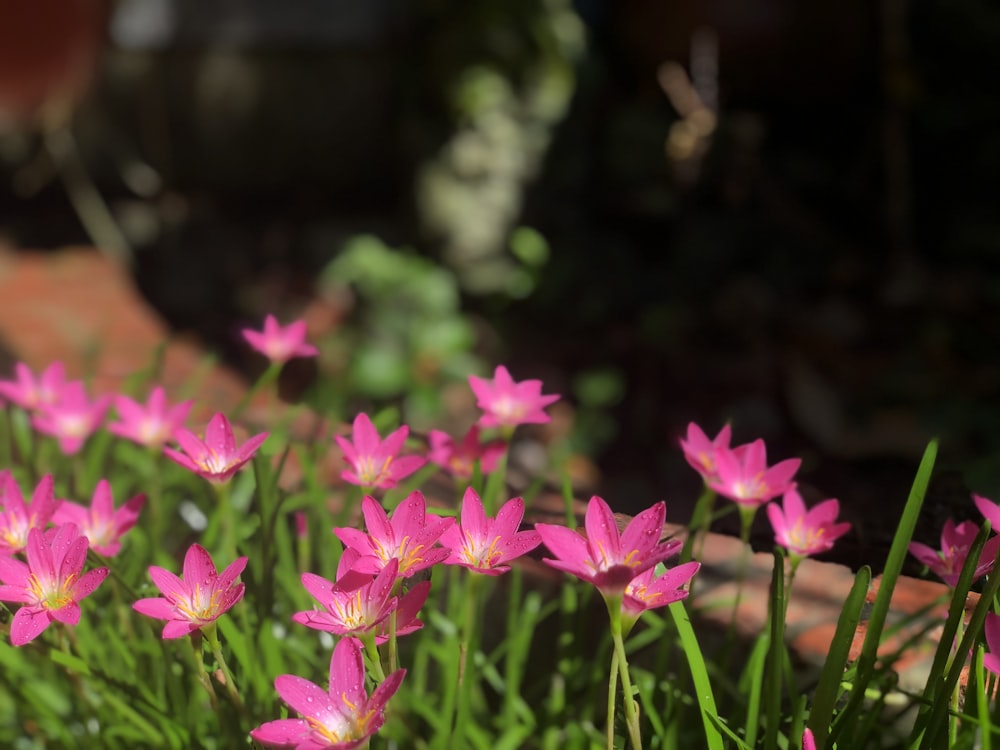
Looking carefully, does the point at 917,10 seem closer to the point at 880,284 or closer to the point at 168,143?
the point at 880,284

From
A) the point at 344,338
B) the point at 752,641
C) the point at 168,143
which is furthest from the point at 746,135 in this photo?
the point at 752,641

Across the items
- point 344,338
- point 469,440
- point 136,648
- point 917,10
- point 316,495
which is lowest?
point 344,338

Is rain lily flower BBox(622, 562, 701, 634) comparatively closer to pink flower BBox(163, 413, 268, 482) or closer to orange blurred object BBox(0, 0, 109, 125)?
pink flower BBox(163, 413, 268, 482)

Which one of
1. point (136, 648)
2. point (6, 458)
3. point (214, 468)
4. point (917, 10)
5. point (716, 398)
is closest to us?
point (214, 468)

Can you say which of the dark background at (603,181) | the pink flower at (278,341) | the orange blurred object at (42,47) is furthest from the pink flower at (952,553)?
the orange blurred object at (42,47)

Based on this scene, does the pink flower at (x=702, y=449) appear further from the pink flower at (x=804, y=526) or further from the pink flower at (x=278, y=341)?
the pink flower at (x=278, y=341)

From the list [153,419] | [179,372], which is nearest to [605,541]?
[153,419]

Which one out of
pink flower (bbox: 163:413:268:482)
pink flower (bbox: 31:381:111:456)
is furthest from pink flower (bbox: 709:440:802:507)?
pink flower (bbox: 31:381:111:456)
